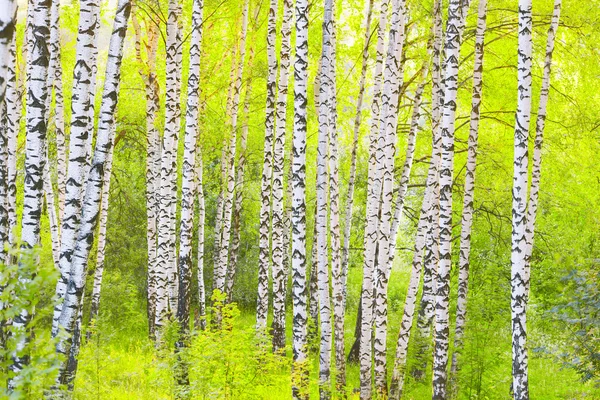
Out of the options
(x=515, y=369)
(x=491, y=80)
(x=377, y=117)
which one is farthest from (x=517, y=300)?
(x=491, y=80)

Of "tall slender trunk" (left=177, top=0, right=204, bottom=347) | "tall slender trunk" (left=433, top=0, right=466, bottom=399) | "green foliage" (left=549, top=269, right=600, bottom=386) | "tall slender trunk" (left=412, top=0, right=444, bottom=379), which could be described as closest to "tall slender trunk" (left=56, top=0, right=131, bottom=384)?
"tall slender trunk" (left=177, top=0, right=204, bottom=347)

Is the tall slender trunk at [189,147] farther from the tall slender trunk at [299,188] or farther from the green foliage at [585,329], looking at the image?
the green foliage at [585,329]

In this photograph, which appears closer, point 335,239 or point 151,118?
point 335,239

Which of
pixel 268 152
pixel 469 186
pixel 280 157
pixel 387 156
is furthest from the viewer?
pixel 268 152

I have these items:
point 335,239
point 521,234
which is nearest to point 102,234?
point 335,239

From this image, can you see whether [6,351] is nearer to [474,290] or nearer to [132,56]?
[474,290]

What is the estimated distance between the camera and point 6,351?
153 inches

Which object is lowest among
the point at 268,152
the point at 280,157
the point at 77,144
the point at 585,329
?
the point at 585,329

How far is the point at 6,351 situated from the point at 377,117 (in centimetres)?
880

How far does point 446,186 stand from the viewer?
8703mm

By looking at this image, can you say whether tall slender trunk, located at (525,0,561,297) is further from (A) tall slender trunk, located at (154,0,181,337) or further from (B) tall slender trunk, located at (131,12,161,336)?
(B) tall slender trunk, located at (131,12,161,336)

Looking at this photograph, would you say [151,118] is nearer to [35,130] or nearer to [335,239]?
[335,239]

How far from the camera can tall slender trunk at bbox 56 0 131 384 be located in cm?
628

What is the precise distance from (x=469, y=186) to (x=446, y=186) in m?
2.06
